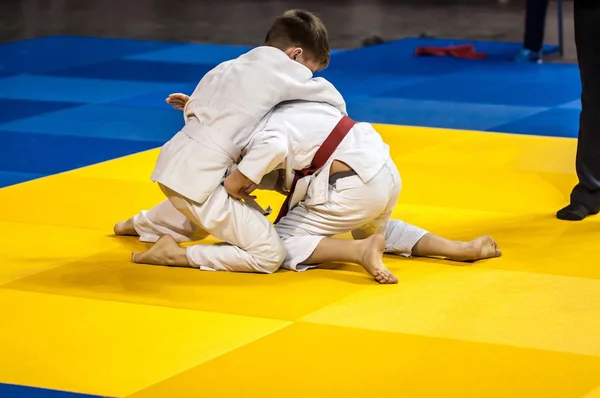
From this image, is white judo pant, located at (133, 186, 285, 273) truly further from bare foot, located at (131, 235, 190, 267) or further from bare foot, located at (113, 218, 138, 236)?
bare foot, located at (113, 218, 138, 236)

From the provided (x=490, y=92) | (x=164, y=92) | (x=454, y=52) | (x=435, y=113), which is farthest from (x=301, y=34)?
(x=454, y=52)

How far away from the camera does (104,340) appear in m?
4.21

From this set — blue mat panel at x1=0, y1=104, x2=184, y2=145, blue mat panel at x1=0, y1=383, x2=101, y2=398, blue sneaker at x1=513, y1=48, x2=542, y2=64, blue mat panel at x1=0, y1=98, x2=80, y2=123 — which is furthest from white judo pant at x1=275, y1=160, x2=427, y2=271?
blue sneaker at x1=513, y1=48, x2=542, y2=64

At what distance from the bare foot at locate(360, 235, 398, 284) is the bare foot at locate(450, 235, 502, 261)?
48cm

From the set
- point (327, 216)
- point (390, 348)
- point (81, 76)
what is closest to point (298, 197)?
point (327, 216)

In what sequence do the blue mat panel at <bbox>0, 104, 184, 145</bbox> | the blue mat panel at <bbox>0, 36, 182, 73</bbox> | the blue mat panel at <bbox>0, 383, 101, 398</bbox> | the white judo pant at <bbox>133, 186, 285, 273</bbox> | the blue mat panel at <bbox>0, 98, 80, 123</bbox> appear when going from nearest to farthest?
the blue mat panel at <bbox>0, 383, 101, 398</bbox>
the white judo pant at <bbox>133, 186, 285, 273</bbox>
the blue mat panel at <bbox>0, 104, 184, 145</bbox>
the blue mat panel at <bbox>0, 98, 80, 123</bbox>
the blue mat panel at <bbox>0, 36, 182, 73</bbox>

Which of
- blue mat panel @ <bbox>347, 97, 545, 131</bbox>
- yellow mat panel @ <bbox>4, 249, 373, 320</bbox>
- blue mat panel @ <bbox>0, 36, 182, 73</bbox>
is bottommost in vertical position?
blue mat panel @ <bbox>0, 36, 182, 73</bbox>

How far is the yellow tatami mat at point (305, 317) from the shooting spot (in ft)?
12.6

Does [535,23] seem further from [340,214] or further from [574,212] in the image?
[340,214]

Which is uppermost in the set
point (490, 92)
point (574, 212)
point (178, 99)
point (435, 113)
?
point (178, 99)

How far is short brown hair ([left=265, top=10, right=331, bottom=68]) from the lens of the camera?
5.19 meters

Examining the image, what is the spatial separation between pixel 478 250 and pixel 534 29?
825cm

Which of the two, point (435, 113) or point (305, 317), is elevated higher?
point (305, 317)

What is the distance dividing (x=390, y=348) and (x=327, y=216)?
45.4 inches
